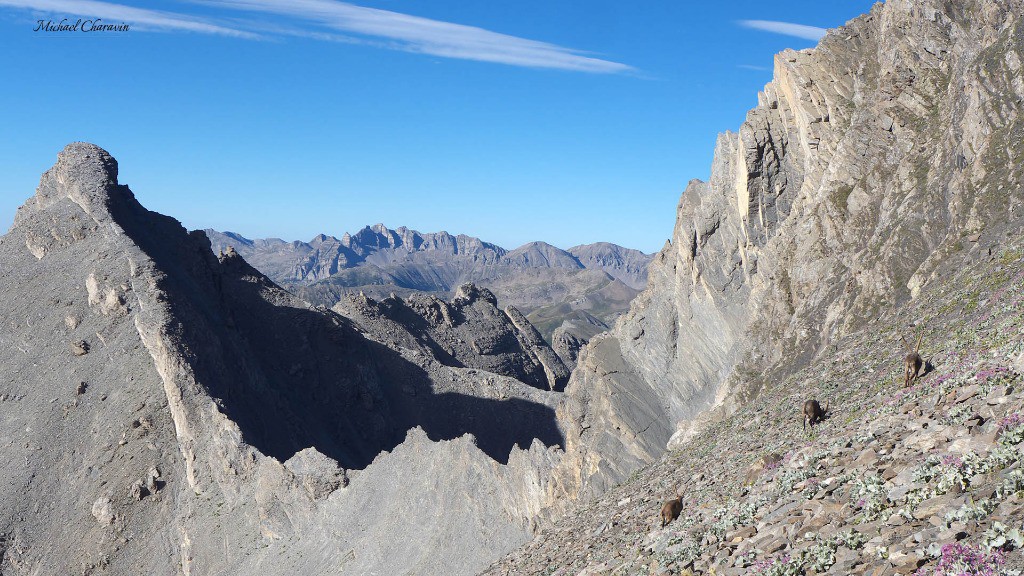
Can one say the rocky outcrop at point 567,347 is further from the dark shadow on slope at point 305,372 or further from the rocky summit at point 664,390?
the dark shadow on slope at point 305,372

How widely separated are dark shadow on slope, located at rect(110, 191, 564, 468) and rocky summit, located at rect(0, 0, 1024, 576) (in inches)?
21.5

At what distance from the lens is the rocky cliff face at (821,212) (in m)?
40.8

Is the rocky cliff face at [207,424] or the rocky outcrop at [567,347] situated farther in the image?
the rocky outcrop at [567,347]

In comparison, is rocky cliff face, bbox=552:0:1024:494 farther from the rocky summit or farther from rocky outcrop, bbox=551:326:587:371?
rocky outcrop, bbox=551:326:587:371

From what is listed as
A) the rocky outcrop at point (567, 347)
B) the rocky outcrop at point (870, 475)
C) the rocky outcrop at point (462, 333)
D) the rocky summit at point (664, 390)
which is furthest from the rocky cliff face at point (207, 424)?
the rocky outcrop at point (567, 347)

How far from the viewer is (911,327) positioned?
3269 centimetres

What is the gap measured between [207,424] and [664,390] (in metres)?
44.2

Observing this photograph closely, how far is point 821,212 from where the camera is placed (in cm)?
5162

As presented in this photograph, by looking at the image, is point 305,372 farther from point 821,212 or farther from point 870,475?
point 870,475

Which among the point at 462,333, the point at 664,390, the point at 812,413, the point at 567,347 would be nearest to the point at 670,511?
the point at 812,413

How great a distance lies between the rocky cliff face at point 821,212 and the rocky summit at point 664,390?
0.72 ft

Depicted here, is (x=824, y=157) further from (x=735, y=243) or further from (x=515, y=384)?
(x=515, y=384)

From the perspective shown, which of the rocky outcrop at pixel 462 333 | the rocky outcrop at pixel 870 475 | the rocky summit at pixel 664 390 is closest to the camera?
the rocky outcrop at pixel 870 475

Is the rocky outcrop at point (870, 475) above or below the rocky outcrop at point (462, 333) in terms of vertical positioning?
below
